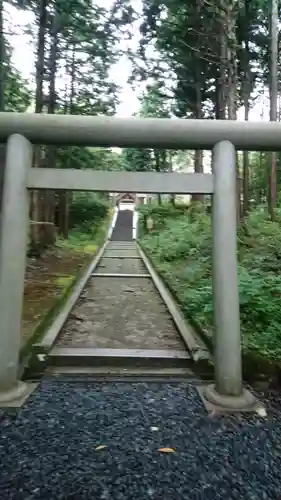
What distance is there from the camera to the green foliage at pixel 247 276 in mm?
4012

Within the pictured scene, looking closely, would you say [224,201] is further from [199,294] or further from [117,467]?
[199,294]

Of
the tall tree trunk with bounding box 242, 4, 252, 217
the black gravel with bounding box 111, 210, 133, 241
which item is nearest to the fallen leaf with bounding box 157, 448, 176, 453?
the tall tree trunk with bounding box 242, 4, 252, 217

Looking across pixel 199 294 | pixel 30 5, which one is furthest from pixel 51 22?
pixel 199 294

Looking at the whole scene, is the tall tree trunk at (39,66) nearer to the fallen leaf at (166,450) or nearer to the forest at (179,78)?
the forest at (179,78)

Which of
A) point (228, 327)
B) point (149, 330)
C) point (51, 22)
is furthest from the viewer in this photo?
point (51, 22)

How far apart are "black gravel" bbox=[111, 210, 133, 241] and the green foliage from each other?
28.3 feet

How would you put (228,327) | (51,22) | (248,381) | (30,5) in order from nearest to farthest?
(228,327)
(248,381)
(30,5)
(51,22)

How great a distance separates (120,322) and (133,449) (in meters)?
2.60

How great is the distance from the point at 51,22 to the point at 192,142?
874 centimetres

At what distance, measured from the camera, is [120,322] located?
4.85 meters

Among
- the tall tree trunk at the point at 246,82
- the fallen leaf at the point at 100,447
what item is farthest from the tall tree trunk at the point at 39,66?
the fallen leaf at the point at 100,447

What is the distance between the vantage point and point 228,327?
2.88 metres

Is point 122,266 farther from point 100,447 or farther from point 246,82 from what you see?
point 246,82

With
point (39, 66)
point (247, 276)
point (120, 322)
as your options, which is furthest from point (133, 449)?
point (39, 66)
